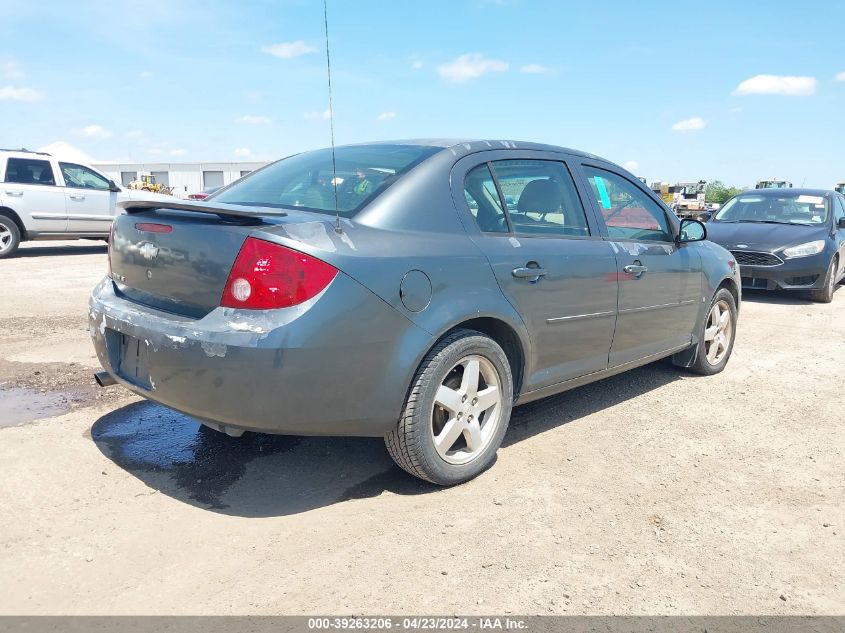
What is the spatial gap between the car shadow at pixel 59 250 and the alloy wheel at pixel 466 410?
1196cm

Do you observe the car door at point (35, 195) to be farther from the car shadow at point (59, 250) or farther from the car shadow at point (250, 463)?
the car shadow at point (250, 463)

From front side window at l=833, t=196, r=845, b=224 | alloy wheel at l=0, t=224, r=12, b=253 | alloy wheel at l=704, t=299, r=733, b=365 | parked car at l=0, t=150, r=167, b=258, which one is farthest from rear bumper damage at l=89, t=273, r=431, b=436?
alloy wheel at l=0, t=224, r=12, b=253

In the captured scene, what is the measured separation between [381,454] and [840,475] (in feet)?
7.86

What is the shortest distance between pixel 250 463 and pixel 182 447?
1.43 ft

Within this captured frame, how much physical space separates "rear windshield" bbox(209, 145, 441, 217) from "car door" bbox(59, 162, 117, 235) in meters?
10.4

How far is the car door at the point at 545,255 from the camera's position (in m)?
3.36

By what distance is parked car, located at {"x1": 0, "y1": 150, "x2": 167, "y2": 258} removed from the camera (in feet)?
39.4

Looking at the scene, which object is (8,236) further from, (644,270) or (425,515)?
(425,515)

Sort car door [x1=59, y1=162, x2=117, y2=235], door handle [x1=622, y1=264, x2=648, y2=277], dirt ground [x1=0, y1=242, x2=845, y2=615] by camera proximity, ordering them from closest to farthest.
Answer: dirt ground [x1=0, y1=242, x2=845, y2=615] < door handle [x1=622, y1=264, x2=648, y2=277] < car door [x1=59, y1=162, x2=117, y2=235]

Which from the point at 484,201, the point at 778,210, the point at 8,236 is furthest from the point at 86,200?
the point at 778,210

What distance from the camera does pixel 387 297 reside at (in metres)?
2.79

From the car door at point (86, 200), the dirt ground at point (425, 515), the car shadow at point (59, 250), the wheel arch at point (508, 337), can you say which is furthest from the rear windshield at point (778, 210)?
the car shadow at point (59, 250)

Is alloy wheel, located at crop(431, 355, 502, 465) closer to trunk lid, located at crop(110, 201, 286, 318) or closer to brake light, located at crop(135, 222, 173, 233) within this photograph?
trunk lid, located at crop(110, 201, 286, 318)

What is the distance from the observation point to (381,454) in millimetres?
3615
